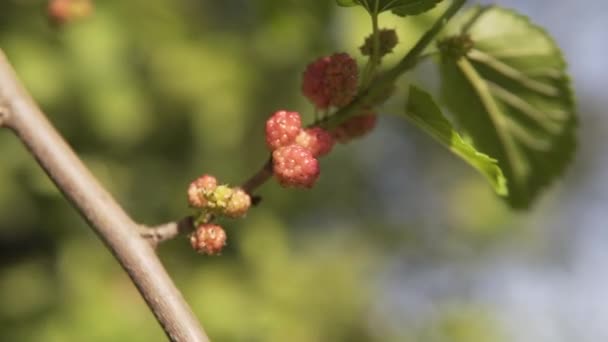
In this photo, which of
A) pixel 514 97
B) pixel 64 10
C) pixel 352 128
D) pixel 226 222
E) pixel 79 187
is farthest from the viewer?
pixel 226 222

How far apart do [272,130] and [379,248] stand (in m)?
2.92

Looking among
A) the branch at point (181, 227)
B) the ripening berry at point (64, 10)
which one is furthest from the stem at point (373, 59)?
the ripening berry at point (64, 10)

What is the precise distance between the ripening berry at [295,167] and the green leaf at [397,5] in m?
0.14

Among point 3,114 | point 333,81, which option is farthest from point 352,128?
point 3,114

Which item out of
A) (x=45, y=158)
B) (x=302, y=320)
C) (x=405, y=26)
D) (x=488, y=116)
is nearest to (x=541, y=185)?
(x=488, y=116)

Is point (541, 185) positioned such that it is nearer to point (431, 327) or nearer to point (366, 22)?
point (366, 22)

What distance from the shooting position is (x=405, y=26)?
145 centimetres

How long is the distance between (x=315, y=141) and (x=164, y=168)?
7.06 feet

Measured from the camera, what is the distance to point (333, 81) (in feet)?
2.89

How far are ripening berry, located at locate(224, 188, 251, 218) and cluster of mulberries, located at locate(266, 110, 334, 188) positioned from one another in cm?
4

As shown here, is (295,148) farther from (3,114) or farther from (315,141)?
(3,114)

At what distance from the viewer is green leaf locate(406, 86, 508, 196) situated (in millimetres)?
844

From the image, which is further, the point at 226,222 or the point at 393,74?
the point at 226,222

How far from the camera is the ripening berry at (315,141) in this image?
85cm
